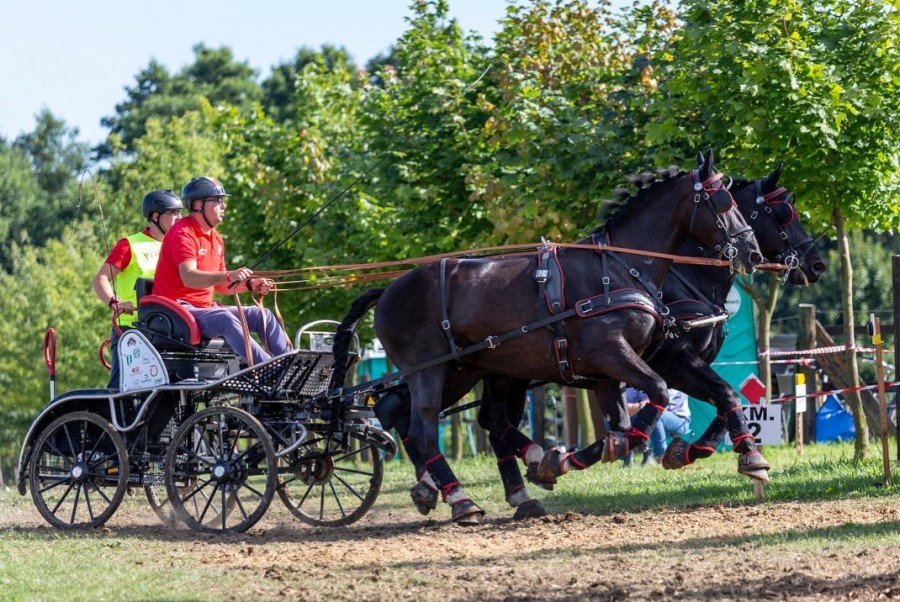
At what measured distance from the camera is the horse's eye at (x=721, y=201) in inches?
374

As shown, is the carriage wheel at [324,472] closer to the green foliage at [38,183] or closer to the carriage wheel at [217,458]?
the carriage wheel at [217,458]

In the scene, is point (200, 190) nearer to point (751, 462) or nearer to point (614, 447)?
point (614, 447)

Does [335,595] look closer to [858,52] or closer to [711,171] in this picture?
[711,171]

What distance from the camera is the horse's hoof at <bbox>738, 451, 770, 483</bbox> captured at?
9.41 m

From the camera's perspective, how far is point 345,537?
9.33 m

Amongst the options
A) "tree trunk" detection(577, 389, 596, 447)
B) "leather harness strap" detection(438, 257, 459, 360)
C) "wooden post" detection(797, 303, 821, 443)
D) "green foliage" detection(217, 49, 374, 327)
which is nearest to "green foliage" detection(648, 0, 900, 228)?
"leather harness strap" detection(438, 257, 459, 360)

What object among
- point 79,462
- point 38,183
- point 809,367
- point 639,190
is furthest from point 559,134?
point 38,183

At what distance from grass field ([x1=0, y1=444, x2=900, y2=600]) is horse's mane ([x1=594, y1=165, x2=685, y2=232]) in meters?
2.18

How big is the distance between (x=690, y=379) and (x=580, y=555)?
2.50 m

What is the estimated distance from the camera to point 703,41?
11.7 metres

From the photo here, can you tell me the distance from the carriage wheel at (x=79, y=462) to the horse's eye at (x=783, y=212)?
5.15 m

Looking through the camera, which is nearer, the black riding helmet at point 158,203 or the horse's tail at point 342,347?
the horse's tail at point 342,347

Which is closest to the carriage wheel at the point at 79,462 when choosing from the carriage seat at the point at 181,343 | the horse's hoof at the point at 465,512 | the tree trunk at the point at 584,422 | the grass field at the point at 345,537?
the grass field at the point at 345,537

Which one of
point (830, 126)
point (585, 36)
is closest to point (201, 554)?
point (830, 126)
